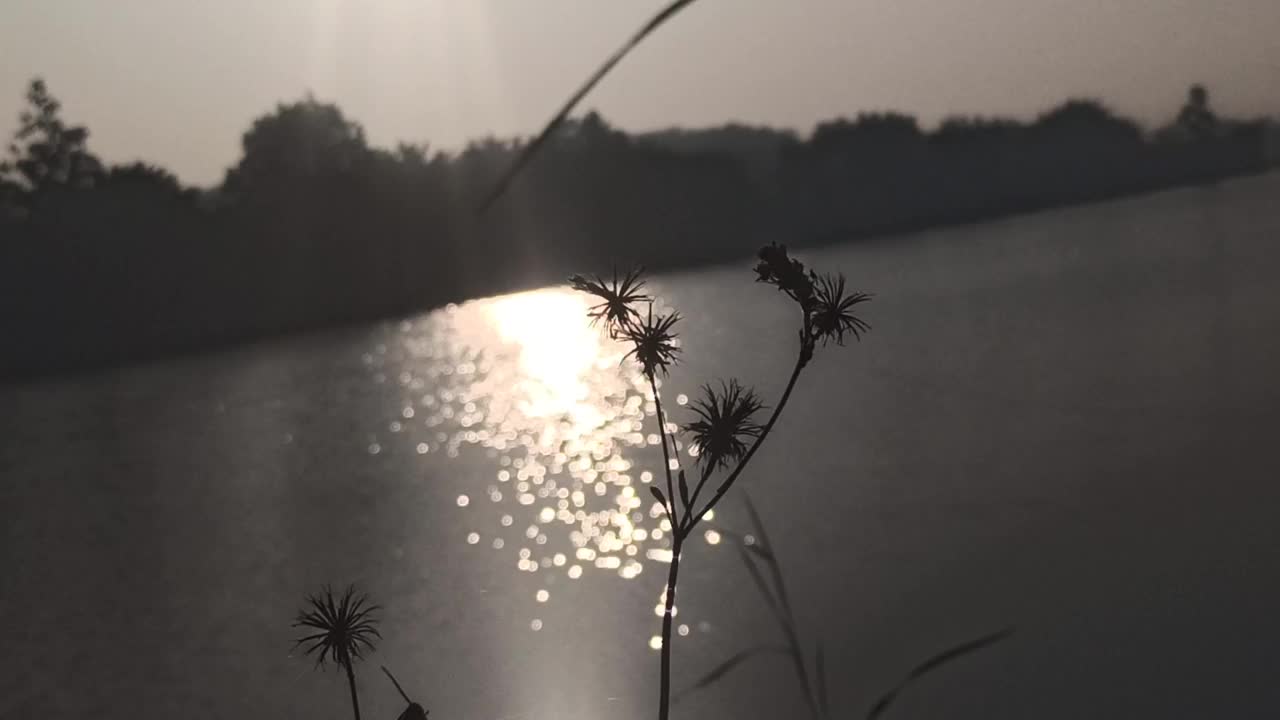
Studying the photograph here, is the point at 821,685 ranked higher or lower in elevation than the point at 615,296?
lower

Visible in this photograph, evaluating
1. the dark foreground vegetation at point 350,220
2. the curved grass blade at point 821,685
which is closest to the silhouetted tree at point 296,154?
the dark foreground vegetation at point 350,220

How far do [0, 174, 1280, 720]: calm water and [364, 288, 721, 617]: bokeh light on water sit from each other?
64mm

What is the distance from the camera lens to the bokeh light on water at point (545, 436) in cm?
659

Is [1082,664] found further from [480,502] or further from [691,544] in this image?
[480,502]

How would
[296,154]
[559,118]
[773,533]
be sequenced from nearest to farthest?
[559,118]
[773,533]
[296,154]

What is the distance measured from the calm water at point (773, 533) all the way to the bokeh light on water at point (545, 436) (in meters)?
0.06

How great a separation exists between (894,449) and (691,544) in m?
2.54

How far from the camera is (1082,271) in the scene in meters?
17.9

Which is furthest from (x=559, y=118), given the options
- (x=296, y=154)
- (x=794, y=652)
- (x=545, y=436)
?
(x=296, y=154)

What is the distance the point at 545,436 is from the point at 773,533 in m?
8.35

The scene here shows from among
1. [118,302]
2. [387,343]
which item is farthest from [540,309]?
[118,302]

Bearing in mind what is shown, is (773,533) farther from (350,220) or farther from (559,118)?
(350,220)

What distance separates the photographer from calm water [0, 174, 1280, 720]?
3.36 meters

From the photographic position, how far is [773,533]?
212 inches
